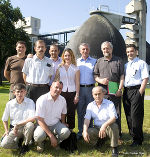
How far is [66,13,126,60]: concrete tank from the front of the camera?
78.6ft

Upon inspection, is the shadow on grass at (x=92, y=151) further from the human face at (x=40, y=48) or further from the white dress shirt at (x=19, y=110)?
the human face at (x=40, y=48)

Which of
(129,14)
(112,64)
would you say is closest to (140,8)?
(129,14)

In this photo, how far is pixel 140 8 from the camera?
1191 inches

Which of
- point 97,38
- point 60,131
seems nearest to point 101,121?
point 60,131

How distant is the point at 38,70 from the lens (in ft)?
16.3

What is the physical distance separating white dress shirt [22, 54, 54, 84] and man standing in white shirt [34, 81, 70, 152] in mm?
696

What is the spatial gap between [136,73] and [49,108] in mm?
2054

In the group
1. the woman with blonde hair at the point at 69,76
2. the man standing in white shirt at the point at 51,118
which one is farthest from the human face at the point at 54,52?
the man standing in white shirt at the point at 51,118

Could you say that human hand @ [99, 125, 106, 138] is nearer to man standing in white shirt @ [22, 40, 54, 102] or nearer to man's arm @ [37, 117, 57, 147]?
man's arm @ [37, 117, 57, 147]

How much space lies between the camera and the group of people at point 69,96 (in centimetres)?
425

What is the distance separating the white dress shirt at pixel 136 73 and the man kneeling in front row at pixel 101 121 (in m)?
0.88

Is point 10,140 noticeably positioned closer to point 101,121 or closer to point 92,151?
point 92,151

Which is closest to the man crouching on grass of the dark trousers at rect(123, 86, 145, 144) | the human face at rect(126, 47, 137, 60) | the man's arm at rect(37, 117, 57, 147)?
the man's arm at rect(37, 117, 57, 147)

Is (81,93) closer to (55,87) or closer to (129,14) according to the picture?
(55,87)
